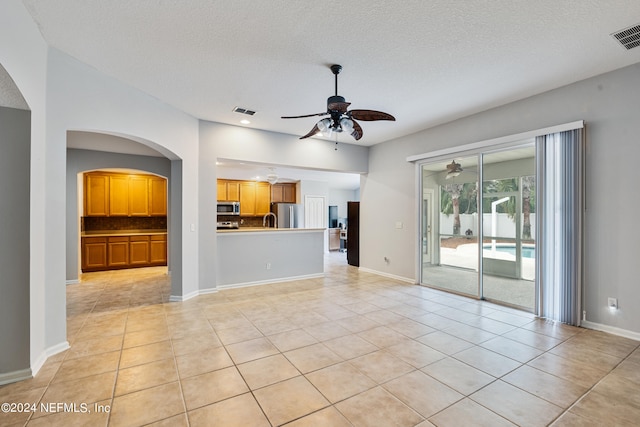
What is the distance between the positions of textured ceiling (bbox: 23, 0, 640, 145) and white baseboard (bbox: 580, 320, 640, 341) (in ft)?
9.43

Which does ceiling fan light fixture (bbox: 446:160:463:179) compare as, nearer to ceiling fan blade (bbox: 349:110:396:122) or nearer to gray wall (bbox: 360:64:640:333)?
gray wall (bbox: 360:64:640:333)

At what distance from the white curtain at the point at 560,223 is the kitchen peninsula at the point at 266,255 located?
12.6 feet

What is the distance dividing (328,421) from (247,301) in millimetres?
2821

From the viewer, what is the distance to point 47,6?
218 centimetres

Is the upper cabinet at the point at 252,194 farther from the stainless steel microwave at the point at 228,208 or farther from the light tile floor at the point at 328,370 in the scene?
the light tile floor at the point at 328,370

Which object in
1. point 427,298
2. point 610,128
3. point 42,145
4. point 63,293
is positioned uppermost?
point 610,128

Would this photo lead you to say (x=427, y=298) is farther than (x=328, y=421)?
Yes

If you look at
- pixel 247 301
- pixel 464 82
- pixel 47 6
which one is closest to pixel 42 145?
pixel 47 6

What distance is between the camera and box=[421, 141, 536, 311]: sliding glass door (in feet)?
14.1

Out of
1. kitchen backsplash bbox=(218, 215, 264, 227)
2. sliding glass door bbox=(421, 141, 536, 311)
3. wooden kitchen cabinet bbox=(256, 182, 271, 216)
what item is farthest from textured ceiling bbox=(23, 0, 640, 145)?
wooden kitchen cabinet bbox=(256, 182, 271, 216)

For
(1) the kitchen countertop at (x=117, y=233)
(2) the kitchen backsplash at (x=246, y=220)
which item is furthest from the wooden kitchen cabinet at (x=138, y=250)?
(2) the kitchen backsplash at (x=246, y=220)

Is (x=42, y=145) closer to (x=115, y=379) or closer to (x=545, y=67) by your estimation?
(x=115, y=379)

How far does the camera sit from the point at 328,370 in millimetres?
2422

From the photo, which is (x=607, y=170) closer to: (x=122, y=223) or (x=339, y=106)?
(x=339, y=106)
